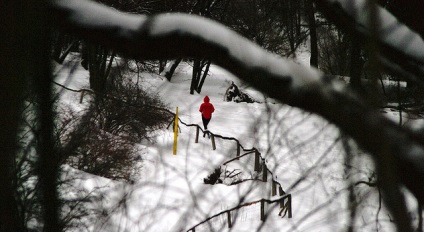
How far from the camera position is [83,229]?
612 cm

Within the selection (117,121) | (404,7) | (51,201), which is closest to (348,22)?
(404,7)

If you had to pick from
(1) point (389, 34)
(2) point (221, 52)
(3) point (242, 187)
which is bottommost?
(3) point (242, 187)

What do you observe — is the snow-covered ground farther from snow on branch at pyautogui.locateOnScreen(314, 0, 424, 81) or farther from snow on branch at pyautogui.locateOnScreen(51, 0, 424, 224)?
snow on branch at pyautogui.locateOnScreen(51, 0, 424, 224)

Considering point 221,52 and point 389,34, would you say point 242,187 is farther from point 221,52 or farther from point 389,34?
point 221,52

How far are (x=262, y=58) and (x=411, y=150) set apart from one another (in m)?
0.58

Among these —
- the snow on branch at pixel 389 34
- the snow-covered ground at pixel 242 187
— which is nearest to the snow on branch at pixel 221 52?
the snow on branch at pixel 389 34

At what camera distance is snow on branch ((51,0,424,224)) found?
1413 millimetres

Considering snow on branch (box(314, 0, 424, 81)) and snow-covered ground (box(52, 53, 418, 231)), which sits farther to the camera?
snow-covered ground (box(52, 53, 418, 231))

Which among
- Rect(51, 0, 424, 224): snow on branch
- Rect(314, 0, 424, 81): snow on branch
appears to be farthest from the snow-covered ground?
Rect(51, 0, 424, 224): snow on branch

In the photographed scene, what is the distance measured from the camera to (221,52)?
4.80 feet

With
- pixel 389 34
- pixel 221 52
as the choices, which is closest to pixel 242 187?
pixel 389 34

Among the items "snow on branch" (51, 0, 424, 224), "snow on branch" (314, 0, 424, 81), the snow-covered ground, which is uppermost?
"snow on branch" (314, 0, 424, 81)

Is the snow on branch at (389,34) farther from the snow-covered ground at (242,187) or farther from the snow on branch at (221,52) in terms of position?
the snow-covered ground at (242,187)

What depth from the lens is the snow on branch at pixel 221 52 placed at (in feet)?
4.64
